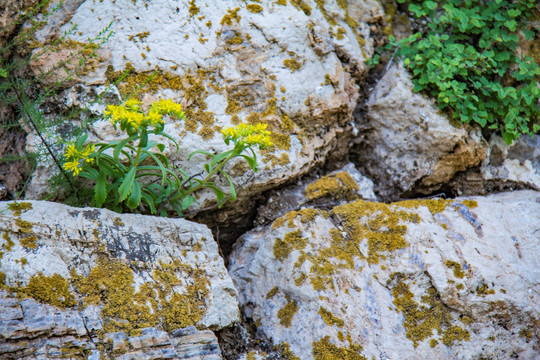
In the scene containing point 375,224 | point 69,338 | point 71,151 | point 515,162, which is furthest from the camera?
point 515,162

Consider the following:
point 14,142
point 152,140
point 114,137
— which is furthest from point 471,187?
point 14,142

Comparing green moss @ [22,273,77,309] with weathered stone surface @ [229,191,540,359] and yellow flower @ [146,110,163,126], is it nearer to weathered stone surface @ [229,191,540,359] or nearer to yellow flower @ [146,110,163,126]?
yellow flower @ [146,110,163,126]

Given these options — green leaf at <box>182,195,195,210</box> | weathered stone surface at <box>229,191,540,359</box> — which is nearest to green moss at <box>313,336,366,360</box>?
weathered stone surface at <box>229,191,540,359</box>

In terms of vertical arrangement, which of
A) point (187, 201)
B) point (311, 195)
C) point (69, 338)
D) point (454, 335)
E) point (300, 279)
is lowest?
point (454, 335)

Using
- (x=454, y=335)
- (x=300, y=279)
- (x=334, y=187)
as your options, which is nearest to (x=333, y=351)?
(x=300, y=279)

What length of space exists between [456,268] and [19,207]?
8.83ft

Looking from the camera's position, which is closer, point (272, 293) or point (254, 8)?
point (272, 293)

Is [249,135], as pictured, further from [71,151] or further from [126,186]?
[71,151]

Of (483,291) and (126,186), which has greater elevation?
(126,186)

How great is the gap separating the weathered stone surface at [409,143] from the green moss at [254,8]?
1186 mm

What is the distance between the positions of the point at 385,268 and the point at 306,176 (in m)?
0.95

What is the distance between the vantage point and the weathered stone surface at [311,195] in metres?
3.27

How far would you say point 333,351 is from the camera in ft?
8.40

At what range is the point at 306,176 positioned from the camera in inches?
135
